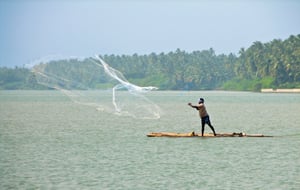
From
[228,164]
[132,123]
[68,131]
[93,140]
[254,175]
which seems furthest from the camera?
[132,123]

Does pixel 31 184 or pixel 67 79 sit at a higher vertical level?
pixel 67 79

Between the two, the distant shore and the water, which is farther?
the distant shore

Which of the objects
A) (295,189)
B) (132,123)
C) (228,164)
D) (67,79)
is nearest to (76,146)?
(67,79)

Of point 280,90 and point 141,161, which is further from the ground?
point 141,161

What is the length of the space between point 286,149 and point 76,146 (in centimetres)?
832

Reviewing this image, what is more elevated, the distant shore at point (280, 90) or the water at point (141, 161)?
the water at point (141, 161)

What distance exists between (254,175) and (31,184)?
6.45 meters

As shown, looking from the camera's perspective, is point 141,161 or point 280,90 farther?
point 280,90

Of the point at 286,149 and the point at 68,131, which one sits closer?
the point at 286,149

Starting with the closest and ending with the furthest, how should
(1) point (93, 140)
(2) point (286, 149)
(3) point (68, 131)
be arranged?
(2) point (286, 149) → (1) point (93, 140) → (3) point (68, 131)

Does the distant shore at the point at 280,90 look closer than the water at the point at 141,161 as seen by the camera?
No

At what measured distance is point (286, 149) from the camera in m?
29.4

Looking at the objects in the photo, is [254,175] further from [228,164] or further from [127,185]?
[127,185]

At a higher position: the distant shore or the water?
the water
